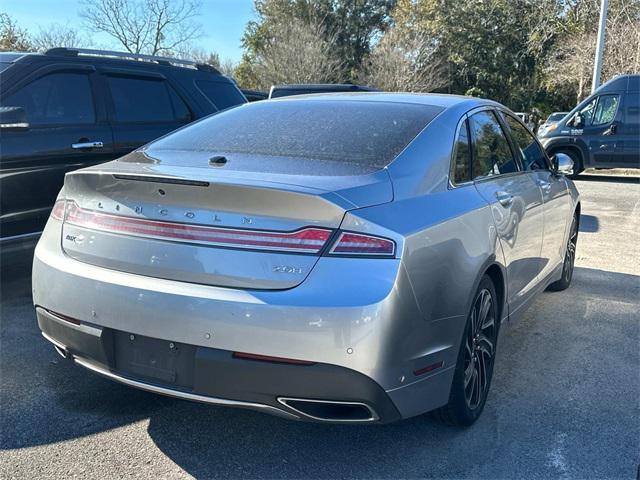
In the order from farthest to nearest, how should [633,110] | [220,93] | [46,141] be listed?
[633,110], [220,93], [46,141]

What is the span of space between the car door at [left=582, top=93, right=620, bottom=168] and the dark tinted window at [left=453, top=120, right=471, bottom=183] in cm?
1211

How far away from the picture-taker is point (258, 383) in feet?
7.70

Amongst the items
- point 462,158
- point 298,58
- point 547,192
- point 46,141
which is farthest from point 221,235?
point 298,58

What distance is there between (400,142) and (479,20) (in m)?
32.7

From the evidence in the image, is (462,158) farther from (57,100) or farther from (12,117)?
(57,100)

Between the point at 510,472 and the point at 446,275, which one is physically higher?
the point at 446,275

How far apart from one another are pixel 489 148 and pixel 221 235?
1.99 m

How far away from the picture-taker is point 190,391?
2443 mm

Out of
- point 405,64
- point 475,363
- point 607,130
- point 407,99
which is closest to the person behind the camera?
point 475,363

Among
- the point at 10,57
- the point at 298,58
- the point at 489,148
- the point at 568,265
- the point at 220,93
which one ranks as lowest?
the point at 568,265

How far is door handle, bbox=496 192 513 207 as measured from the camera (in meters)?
3.43

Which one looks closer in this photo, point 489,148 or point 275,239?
point 275,239

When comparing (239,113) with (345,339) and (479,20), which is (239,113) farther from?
(479,20)

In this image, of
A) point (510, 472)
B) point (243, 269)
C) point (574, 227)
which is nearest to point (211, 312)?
point (243, 269)
